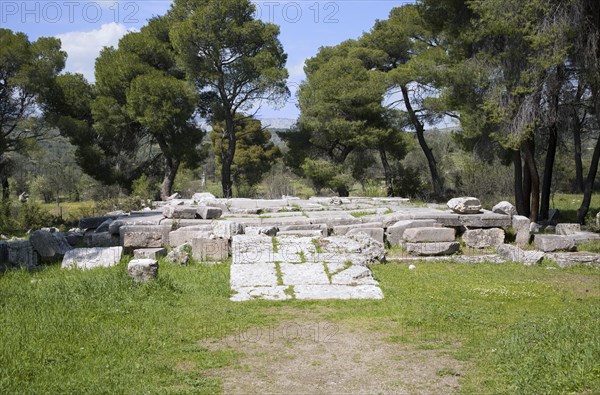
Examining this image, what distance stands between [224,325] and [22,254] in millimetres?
5540

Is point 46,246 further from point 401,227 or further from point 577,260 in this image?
point 577,260

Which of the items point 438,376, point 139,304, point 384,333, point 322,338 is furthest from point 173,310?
point 438,376

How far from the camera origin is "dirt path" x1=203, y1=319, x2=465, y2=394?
5.21 meters

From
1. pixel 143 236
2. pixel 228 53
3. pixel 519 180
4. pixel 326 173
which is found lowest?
pixel 143 236

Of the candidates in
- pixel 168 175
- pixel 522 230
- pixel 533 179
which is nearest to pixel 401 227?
pixel 522 230

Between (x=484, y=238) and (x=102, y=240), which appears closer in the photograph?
(x=102, y=240)

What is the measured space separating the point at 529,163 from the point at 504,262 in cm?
611

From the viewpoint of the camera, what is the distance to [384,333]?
677 cm

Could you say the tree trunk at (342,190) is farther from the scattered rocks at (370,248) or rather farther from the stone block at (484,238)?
the scattered rocks at (370,248)

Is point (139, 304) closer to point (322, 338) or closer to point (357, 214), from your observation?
point (322, 338)

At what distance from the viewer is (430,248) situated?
12.2 m

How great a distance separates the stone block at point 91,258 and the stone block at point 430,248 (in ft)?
18.8

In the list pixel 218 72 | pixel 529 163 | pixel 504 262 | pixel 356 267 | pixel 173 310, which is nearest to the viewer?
pixel 173 310

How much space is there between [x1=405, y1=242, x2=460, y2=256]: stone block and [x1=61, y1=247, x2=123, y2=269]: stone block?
226 inches
